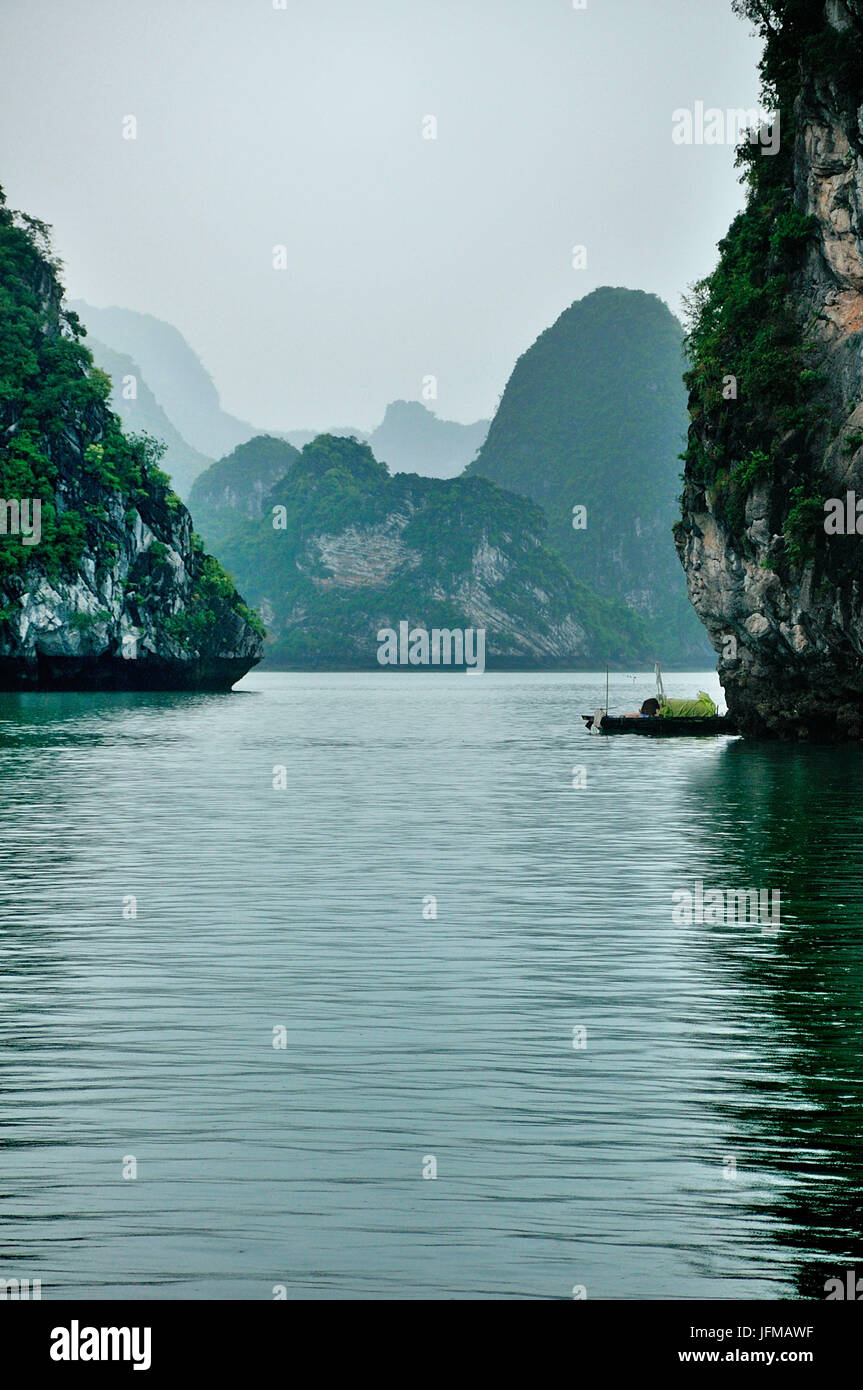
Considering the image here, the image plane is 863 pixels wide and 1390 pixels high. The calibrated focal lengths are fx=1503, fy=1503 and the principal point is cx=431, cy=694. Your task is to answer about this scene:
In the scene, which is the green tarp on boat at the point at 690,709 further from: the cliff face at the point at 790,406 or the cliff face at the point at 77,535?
the cliff face at the point at 77,535

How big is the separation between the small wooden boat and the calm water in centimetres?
3262

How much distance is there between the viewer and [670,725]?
6278 centimetres

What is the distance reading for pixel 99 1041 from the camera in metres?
12.4

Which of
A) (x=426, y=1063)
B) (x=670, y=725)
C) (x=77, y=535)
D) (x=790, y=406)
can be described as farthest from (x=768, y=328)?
(x=77, y=535)

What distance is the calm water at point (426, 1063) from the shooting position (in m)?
7.87

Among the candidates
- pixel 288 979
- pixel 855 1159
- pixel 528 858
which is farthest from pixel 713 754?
pixel 855 1159

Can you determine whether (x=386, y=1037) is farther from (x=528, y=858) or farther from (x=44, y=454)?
(x=44, y=454)

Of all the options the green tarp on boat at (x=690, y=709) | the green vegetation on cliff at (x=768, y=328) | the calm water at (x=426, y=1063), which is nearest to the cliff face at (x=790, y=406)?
the green vegetation on cliff at (x=768, y=328)

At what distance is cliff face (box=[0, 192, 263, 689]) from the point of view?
323 ft

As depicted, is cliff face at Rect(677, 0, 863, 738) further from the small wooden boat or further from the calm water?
the calm water

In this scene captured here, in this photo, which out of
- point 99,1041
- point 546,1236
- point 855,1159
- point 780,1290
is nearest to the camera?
point 780,1290

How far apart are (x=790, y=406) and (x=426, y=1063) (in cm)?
4218

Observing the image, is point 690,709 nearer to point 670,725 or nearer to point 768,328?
point 670,725
